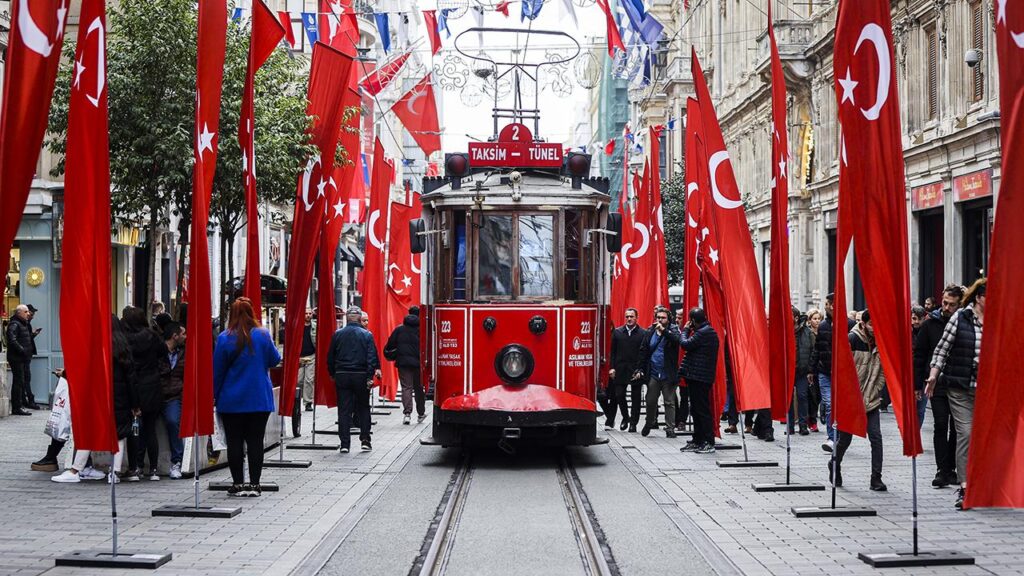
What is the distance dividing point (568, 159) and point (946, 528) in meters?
7.19

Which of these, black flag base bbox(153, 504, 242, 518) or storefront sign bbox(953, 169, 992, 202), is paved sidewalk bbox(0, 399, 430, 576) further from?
storefront sign bbox(953, 169, 992, 202)

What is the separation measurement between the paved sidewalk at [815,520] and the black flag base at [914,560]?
79 millimetres

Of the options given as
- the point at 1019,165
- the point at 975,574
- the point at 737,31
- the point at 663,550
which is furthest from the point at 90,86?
the point at 737,31

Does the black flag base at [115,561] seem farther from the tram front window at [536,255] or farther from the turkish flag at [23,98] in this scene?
the tram front window at [536,255]

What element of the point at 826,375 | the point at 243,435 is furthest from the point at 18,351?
the point at 826,375

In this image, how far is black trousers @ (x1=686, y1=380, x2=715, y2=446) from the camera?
629 inches

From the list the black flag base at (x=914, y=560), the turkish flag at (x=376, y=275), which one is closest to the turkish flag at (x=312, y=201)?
the black flag base at (x=914, y=560)

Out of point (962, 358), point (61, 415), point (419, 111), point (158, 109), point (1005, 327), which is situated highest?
point (419, 111)

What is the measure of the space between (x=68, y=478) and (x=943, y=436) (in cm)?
892

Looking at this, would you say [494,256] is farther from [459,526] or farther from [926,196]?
[926,196]

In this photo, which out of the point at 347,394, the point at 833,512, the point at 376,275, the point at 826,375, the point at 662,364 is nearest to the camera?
the point at 833,512

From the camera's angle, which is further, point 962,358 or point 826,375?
point 826,375

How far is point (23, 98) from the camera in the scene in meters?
7.18

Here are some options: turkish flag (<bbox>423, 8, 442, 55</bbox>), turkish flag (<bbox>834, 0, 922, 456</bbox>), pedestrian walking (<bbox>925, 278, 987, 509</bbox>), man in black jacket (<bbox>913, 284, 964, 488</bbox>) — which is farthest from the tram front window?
turkish flag (<bbox>423, 8, 442, 55</bbox>)
